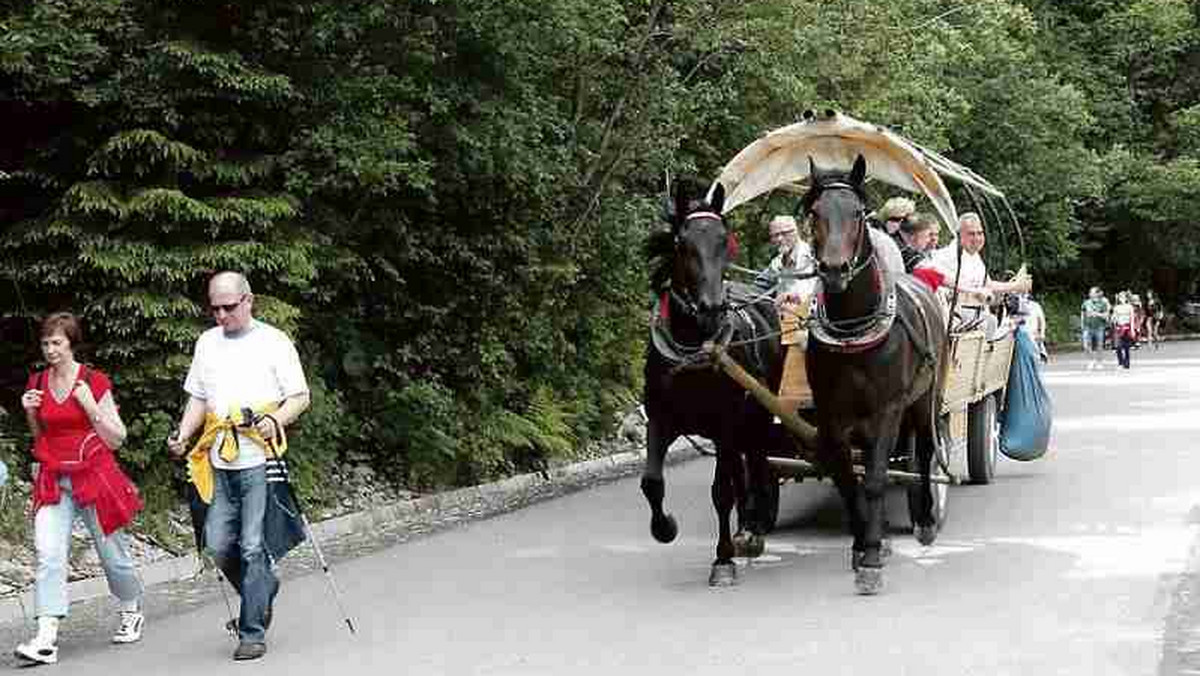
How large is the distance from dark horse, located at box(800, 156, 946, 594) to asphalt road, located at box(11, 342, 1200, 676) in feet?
1.69

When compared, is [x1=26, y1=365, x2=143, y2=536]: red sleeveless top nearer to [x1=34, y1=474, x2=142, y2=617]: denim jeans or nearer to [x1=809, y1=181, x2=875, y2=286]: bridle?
[x1=34, y1=474, x2=142, y2=617]: denim jeans

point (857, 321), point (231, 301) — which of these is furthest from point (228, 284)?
point (857, 321)

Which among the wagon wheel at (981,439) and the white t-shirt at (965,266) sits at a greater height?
the white t-shirt at (965,266)

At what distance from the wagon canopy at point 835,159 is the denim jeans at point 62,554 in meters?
4.77

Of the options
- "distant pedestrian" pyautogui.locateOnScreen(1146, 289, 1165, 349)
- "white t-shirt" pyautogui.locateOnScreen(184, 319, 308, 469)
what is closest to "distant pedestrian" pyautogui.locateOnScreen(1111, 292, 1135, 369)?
"distant pedestrian" pyautogui.locateOnScreen(1146, 289, 1165, 349)

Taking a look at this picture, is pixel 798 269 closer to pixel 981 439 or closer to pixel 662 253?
pixel 662 253

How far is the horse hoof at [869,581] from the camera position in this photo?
1020 cm

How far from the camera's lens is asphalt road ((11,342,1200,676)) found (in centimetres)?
847

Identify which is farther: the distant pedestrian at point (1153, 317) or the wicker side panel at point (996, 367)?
the distant pedestrian at point (1153, 317)

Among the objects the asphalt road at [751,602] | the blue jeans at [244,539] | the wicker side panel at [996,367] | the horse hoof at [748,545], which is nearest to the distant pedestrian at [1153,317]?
the wicker side panel at [996,367]

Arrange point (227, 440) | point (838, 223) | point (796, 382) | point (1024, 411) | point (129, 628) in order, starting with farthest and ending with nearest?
point (1024, 411)
point (796, 382)
point (838, 223)
point (129, 628)
point (227, 440)

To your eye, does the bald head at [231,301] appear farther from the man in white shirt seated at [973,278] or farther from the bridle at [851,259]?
the man in white shirt seated at [973,278]

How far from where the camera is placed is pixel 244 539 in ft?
29.1

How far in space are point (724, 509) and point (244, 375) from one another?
336 cm
